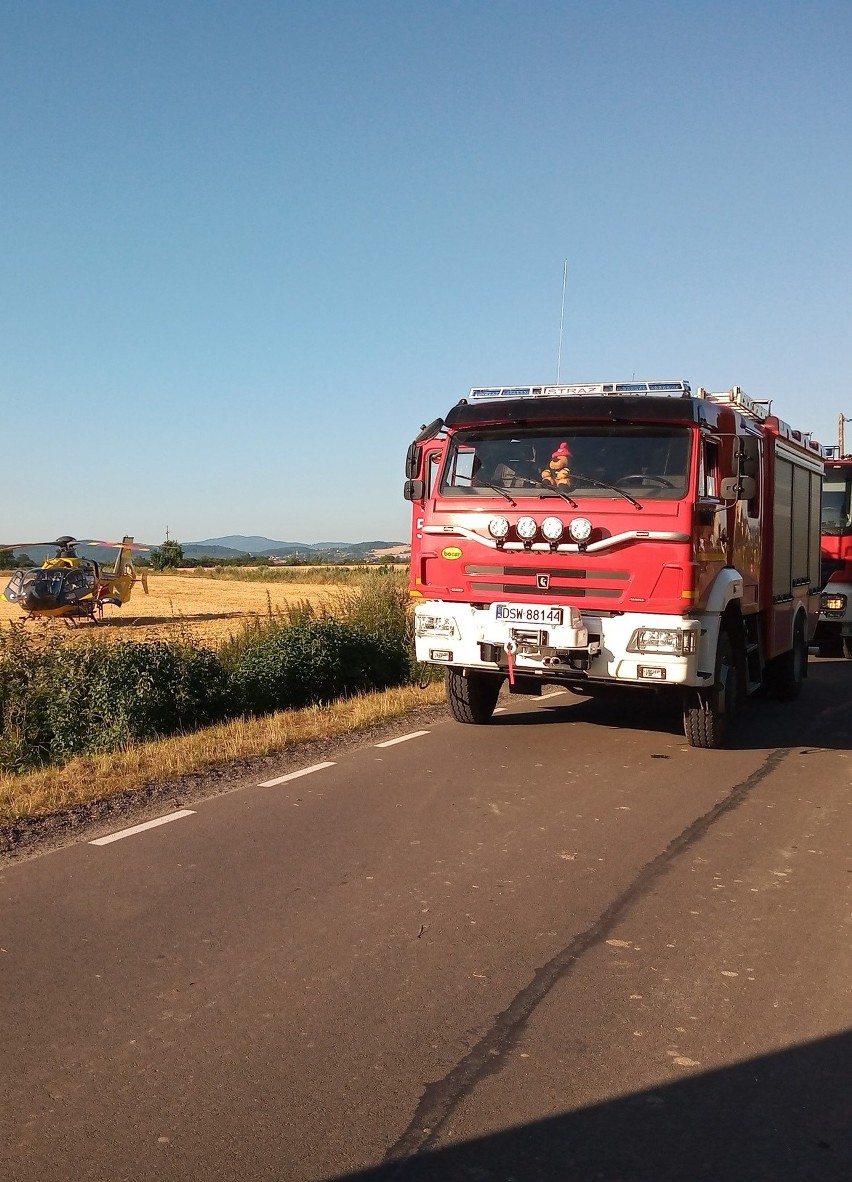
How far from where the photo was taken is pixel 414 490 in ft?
32.0

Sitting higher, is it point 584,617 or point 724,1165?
point 584,617

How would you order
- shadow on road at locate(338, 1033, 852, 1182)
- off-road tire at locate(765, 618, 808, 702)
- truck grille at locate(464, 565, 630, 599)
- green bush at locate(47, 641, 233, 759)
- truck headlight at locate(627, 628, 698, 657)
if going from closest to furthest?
shadow on road at locate(338, 1033, 852, 1182) < truck headlight at locate(627, 628, 698, 657) < truck grille at locate(464, 565, 630, 599) < green bush at locate(47, 641, 233, 759) < off-road tire at locate(765, 618, 808, 702)

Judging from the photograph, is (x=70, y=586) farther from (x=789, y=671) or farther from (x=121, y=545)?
(x=789, y=671)

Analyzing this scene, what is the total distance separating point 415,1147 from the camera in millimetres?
3193

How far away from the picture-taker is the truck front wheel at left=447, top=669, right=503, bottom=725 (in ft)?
33.2

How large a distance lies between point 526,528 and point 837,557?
35.5 feet

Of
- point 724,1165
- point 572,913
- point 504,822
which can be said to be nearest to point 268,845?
point 504,822

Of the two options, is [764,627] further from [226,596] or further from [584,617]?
[226,596]

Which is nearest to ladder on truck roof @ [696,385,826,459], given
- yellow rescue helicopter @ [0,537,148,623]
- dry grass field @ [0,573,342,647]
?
dry grass field @ [0,573,342,647]

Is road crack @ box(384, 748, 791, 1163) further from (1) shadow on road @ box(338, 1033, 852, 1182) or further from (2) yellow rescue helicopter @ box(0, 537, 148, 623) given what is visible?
(2) yellow rescue helicopter @ box(0, 537, 148, 623)

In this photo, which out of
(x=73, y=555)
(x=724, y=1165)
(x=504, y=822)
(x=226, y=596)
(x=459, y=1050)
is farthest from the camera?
(x=226, y=596)

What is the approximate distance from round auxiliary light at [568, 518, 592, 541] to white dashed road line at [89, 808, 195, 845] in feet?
11.9

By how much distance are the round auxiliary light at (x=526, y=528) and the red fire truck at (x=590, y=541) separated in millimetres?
12

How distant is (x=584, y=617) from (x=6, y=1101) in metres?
6.05
